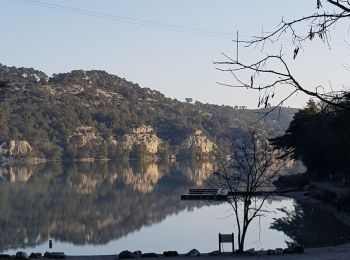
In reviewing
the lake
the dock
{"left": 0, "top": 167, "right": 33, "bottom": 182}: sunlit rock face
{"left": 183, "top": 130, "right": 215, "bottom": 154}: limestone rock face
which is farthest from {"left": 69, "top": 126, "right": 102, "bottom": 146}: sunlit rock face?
the dock

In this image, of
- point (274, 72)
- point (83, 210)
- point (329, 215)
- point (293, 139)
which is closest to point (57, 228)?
point (83, 210)

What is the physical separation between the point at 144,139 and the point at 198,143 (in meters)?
17.4

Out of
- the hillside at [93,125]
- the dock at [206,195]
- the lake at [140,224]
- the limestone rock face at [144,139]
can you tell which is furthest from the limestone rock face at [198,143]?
the dock at [206,195]

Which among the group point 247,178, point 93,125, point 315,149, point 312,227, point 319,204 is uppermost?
point 93,125

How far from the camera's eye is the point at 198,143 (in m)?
170

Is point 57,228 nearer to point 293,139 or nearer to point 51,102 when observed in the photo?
point 293,139

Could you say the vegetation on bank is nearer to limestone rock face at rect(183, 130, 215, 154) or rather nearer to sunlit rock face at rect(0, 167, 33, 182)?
sunlit rock face at rect(0, 167, 33, 182)

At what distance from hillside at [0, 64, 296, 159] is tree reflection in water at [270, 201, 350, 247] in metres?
94.0

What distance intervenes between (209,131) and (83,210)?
487ft

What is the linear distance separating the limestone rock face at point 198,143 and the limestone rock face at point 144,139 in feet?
29.9

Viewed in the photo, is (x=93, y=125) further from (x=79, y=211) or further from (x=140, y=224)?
(x=140, y=224)

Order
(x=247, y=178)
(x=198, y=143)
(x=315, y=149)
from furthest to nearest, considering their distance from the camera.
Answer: (x=198, y=143) → (x=315, y=149) → (x=247, y=178)

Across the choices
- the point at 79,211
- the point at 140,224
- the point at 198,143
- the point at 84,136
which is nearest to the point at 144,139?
the point at 198,143

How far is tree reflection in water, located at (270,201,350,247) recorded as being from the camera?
24.8 metres
